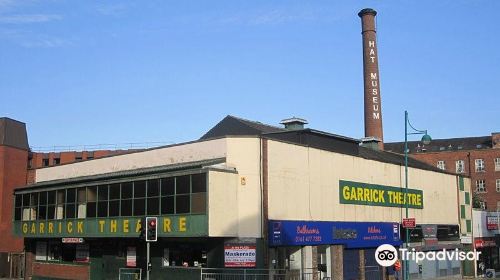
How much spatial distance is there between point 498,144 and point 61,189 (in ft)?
267

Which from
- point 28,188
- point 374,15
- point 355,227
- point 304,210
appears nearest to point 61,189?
point 28,188

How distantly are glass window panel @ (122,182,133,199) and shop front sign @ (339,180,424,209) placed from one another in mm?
13438

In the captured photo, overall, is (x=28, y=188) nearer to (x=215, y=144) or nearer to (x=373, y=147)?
(x=215, y=144)

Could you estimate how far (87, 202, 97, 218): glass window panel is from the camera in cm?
3581

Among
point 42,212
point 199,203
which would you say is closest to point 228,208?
point 199,203

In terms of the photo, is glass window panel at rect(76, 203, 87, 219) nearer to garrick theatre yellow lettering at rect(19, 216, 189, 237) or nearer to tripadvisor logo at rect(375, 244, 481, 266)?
garrick theatre yellow lettering at rect(19, 216, 189, 237)

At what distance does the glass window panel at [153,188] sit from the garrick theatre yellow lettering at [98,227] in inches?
57.5

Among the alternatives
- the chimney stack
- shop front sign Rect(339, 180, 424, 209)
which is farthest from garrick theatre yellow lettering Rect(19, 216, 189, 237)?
the chimney stack

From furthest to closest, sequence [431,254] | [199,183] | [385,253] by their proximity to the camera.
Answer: [431,254] → [385,253] → [199,183]

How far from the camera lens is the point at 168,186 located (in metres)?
31.3

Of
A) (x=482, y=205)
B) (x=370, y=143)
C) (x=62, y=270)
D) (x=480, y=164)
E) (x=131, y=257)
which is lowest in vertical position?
(x=62, y=270)

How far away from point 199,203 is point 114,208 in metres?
7.36

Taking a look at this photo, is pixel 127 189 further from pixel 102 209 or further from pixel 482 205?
pixel 482 205

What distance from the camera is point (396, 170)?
145 feet
